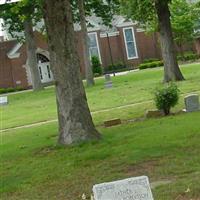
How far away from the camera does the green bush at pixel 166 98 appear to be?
1806cm

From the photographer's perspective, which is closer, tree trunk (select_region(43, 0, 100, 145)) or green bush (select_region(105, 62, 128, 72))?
tree trunk (select_region(43, 0, 100, 145))

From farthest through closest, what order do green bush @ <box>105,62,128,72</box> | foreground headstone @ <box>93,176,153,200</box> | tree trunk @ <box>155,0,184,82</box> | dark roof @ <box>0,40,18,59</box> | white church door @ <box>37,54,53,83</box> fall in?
1. green bush @ <box>105,62,128,72</box>
2. white church door @ <box>37,54,53,83</box>
3. dark roof @ <box>0,40,18,59</box>
4. tree trunk @ <box>155,0,184,82</box>
5. foreground headstone @ <box>93,176,153,200</box>

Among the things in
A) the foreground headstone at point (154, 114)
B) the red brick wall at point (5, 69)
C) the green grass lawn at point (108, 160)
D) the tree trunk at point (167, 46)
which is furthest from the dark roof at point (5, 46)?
the foreground headstone at point (154, 114)

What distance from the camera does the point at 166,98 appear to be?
18.1 m

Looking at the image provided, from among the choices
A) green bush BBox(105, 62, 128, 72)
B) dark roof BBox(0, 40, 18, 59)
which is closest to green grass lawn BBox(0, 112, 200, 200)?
dark roof BBox(0, 40, 18, 59)

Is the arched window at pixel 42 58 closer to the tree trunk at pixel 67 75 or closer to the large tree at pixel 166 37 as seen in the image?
the large tree at pixel 166 37

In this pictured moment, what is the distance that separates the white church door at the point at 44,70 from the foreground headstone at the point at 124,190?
6603 cm

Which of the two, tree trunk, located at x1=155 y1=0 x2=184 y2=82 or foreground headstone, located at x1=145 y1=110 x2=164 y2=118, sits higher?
tree trunk, located at x1=155 y1=0 x2=184 y2=82

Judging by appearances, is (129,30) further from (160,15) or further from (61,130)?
(61,130)

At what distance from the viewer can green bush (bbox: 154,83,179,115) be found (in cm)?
1806

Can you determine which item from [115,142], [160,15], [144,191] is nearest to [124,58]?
[160,15]

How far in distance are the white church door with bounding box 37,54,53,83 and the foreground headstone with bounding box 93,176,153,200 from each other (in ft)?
217

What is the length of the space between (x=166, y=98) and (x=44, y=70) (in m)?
54.7

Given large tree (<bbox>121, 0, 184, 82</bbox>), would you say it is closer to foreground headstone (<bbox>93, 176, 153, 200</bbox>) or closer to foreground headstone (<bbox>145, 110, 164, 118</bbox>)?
foreground headstone (<bbox>145, 110, 164, 118</bbox>)
